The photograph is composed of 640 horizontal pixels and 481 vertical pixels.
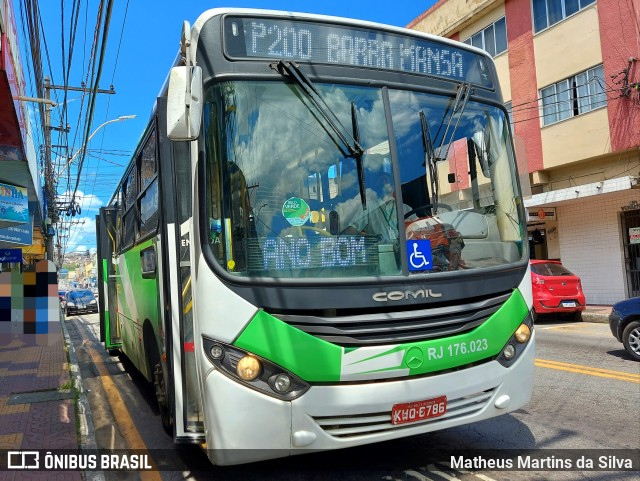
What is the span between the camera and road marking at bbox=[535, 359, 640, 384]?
6739 millimetres

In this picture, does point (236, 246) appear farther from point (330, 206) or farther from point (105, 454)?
point (105, 454)

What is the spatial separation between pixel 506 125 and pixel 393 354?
2275 millimetres

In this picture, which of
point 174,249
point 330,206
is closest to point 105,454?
point 174,249

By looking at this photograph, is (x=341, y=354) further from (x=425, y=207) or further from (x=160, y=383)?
(x=160, y=383)

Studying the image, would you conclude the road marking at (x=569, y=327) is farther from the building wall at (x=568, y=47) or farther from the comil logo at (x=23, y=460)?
the comil logo at (x=23, y=460)

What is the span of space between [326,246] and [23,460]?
344 centimetres

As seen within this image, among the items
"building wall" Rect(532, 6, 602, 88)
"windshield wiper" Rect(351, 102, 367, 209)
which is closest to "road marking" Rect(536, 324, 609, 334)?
"building wall" Rect(532, 6, 602, 88)

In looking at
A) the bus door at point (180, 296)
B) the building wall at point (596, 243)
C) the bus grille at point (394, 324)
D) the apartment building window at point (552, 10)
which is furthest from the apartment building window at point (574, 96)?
the bus door at point (180, 296)

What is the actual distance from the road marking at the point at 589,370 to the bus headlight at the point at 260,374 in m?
5.36

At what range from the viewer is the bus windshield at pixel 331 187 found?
3.32m

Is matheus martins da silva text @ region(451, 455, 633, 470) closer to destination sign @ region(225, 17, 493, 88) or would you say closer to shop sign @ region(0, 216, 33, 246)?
destination sign @ region(225, 17, 493, 88)

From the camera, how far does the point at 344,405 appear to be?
3.18 m

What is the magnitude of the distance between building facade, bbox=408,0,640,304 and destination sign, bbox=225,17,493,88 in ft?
35.5

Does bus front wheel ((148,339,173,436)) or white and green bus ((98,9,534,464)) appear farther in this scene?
bus front wheel ((148,339,173,436))
